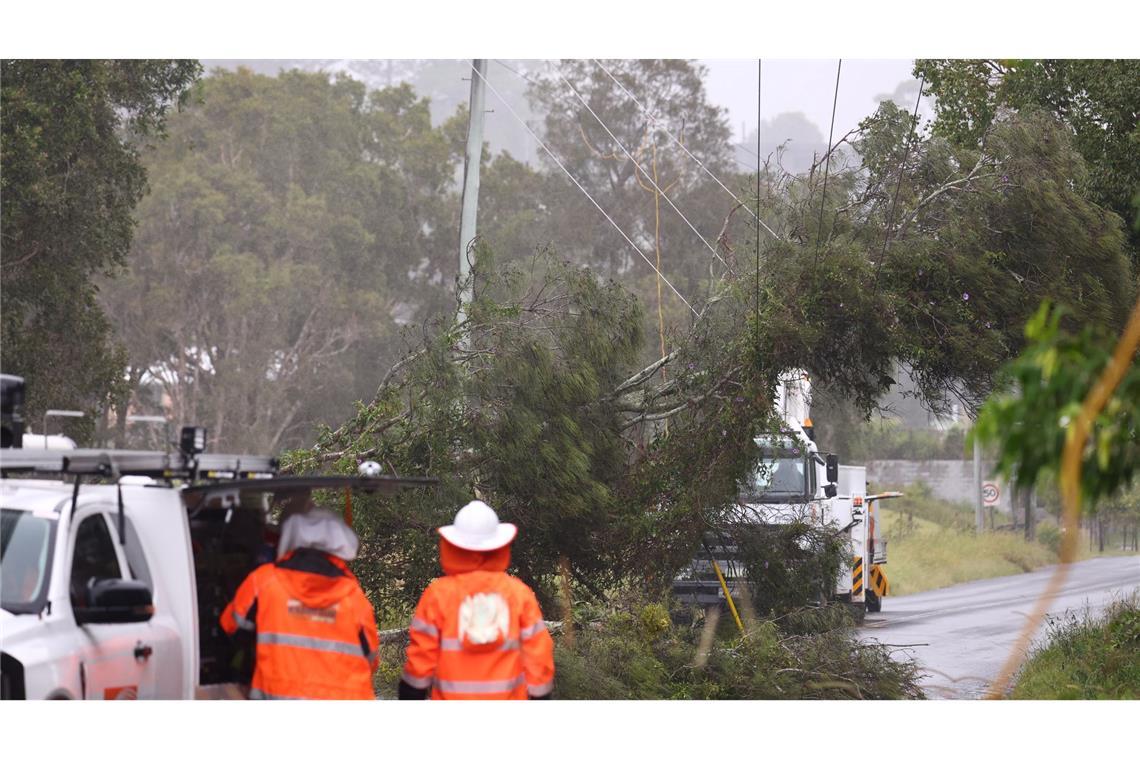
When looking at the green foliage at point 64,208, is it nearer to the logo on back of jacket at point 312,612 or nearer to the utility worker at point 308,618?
the utility worker at point 308,618

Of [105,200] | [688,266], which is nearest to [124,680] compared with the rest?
[105,200]

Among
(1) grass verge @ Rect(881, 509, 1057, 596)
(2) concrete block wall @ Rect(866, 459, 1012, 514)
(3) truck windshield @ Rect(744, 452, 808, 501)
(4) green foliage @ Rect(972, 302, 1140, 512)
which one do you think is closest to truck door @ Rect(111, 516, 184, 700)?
(4) green foliage @ Rect(972, 302, 1140, 512)

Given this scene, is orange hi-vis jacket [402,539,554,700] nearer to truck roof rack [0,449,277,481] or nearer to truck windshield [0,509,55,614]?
truck roof rack [0,449,277,481]

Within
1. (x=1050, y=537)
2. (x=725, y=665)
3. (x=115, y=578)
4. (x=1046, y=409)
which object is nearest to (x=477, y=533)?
(x=115, y=578)

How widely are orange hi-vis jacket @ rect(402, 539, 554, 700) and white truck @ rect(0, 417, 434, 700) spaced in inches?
26.7

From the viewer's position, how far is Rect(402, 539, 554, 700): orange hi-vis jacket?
20.3 ft

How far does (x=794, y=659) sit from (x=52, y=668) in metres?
7.55

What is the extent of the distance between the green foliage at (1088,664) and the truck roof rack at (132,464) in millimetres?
7581

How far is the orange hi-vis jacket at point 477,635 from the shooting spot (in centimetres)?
618

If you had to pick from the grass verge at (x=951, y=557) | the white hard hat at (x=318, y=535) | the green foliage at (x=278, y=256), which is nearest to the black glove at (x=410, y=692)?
the white hard hat at (x=318, y=535)

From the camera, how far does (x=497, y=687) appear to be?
247 inches

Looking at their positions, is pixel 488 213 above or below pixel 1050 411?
above

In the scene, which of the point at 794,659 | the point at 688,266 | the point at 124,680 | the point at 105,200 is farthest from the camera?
the point at 688,266

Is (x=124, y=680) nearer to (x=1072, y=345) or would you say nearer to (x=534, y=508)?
(x=1072, y=345)
